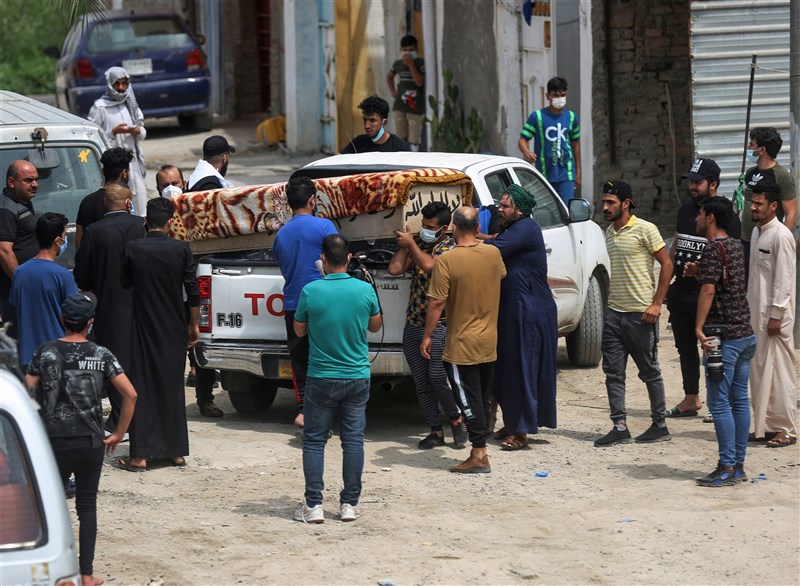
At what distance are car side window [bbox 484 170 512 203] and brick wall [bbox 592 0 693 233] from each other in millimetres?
5501

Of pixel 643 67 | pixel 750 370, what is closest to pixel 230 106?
pixel 643 67

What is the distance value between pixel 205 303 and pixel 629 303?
2.86 meters

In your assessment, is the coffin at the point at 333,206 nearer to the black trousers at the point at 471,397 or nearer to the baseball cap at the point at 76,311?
the black trousers at the point at 471,397

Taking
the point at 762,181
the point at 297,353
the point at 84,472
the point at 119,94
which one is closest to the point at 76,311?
the point at 84,472

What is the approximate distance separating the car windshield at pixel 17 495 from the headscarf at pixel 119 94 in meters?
9.38

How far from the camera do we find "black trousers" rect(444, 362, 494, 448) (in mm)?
8336

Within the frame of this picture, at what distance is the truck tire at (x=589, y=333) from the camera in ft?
36.6

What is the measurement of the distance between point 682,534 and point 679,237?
2.58m

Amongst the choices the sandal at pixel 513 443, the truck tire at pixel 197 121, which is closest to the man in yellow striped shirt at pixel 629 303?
the sandal at pixel 513 443

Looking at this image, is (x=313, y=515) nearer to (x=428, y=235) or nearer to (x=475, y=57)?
(x=428, y=235)

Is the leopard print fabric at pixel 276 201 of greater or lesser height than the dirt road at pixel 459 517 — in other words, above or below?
above

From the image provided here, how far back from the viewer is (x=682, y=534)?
7336 mm

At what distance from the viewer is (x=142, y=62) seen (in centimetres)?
2205

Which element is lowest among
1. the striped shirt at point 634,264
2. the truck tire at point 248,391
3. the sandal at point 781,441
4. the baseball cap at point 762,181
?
the sandal at point 781,441
